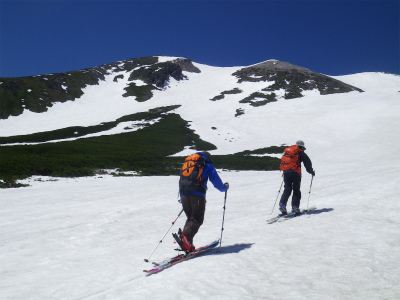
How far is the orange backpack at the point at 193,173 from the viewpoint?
764 cm

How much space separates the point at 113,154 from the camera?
138 ft

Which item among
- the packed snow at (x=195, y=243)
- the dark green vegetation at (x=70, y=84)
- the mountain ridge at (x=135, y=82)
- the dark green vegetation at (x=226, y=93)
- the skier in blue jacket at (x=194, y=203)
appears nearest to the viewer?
the packed snow at (x=195, y=243)

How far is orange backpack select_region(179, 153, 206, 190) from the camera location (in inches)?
301

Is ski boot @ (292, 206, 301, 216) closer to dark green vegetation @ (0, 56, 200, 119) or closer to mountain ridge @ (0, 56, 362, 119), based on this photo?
mountain ridge @ (0, 56, 362, 119)

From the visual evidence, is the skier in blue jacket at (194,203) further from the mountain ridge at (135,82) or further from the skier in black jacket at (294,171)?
the mountain ridge at (135,82)

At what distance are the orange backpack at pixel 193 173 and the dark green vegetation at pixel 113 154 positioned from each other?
751 inches

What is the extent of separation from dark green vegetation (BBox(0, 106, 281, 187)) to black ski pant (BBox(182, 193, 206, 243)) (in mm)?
19063

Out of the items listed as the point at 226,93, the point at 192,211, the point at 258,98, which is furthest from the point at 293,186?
the point at 226,93

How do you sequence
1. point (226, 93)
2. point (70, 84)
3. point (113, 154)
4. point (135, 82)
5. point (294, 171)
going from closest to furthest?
point (294, 171) < point (113, 154) < point (226, 93) < point (70, 84) < point (135, 82)

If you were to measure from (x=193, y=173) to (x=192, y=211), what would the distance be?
101cm

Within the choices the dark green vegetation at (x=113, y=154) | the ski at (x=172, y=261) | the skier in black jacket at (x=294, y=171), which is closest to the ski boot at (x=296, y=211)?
the skier in black jacket at (x=294, y=171)

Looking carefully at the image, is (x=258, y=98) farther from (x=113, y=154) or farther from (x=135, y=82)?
(x=113, y=154)

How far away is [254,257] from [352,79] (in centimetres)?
17425

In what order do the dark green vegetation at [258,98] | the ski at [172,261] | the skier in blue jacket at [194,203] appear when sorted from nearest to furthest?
1. the ski at [172,261]
2. the skier in blue jacket at [194,203]
3. the dark green vegetation at [258,98]
